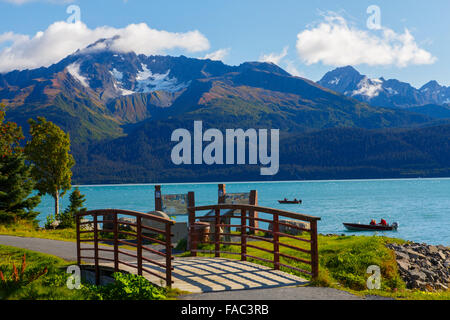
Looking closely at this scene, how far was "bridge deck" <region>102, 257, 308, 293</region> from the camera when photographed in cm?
1243

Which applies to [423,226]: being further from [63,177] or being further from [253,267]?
[253,267]

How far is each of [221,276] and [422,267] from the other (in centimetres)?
1002

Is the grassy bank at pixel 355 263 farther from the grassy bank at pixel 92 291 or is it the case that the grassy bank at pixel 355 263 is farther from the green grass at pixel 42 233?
the green grass at pixel 42 233

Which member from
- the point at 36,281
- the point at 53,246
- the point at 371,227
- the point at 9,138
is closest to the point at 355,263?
the point at 36,281

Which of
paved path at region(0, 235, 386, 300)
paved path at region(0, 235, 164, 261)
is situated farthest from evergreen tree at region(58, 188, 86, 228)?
paved path at region(0, 235, 386, 300)

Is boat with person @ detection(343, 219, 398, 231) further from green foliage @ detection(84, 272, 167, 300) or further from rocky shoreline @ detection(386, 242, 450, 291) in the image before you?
green foliage @ detection(84, 272, 167, 300)

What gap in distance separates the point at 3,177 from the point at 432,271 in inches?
1052

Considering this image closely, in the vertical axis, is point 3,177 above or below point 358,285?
above

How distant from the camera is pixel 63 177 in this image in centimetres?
4272

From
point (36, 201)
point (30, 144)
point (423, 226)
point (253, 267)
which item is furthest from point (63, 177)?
point (423, 226)

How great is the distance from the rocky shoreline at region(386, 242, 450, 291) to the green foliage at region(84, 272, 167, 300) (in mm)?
9856

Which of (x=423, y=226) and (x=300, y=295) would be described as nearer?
(x=300, y=295)

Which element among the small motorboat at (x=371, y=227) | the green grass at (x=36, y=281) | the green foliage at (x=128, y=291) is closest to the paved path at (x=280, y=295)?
the green foliage at (x=128, y=291)
